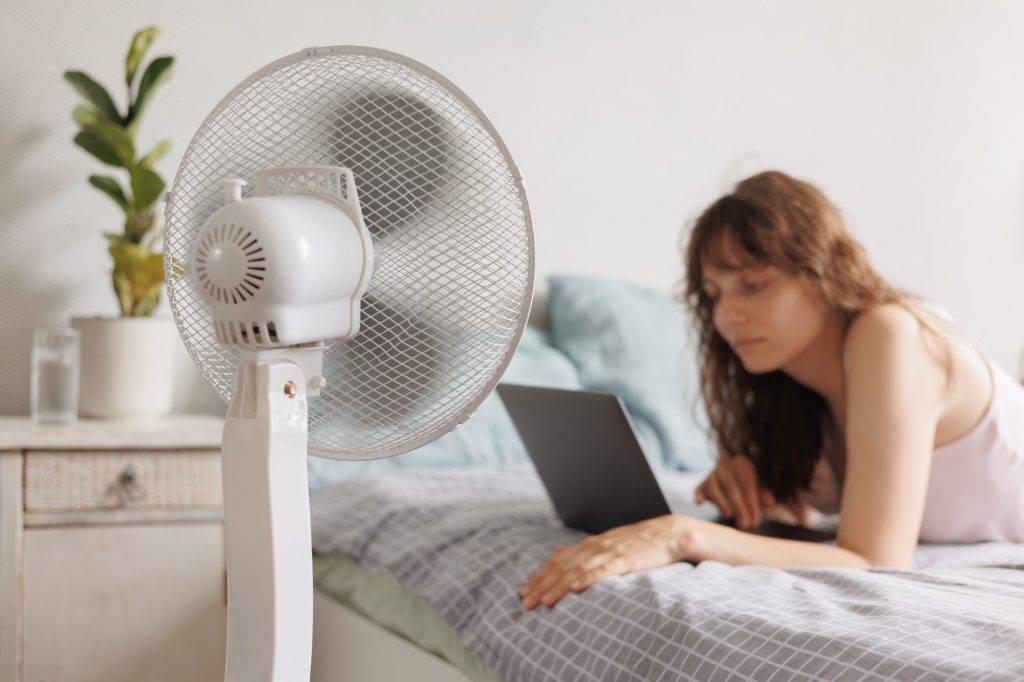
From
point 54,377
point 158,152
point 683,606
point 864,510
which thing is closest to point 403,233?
point 683,606

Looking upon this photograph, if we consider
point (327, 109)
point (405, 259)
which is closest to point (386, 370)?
point (405, 259)

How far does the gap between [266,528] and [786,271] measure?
0.95 m

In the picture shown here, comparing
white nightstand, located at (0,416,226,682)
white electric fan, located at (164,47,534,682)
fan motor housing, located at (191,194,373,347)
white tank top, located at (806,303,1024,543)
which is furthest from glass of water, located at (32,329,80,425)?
white tank top, located at (806,303,1024,543)

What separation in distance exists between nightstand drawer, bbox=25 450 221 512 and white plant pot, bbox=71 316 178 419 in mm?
213

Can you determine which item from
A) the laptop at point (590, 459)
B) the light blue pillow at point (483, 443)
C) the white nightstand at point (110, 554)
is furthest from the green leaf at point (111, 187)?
the laptop at point (590, 459)

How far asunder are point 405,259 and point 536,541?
672mm

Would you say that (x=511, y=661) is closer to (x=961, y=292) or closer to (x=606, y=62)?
(x=606, y=62)

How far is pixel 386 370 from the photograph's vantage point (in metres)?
0.88

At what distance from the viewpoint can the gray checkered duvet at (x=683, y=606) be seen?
0.94 m

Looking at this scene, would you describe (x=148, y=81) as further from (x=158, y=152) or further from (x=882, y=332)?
(x=882, y=332)

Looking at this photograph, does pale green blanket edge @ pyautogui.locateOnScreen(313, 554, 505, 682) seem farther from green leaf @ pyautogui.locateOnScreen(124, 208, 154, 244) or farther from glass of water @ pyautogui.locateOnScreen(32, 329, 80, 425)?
green leaf @ pyautogui.locateOnScreen(124, 208, 154, 244)

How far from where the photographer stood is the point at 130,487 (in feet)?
5.66

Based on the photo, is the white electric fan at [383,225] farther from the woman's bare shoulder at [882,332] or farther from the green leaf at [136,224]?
the green leaf at [136,224]

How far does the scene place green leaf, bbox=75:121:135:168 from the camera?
73.7 inches
